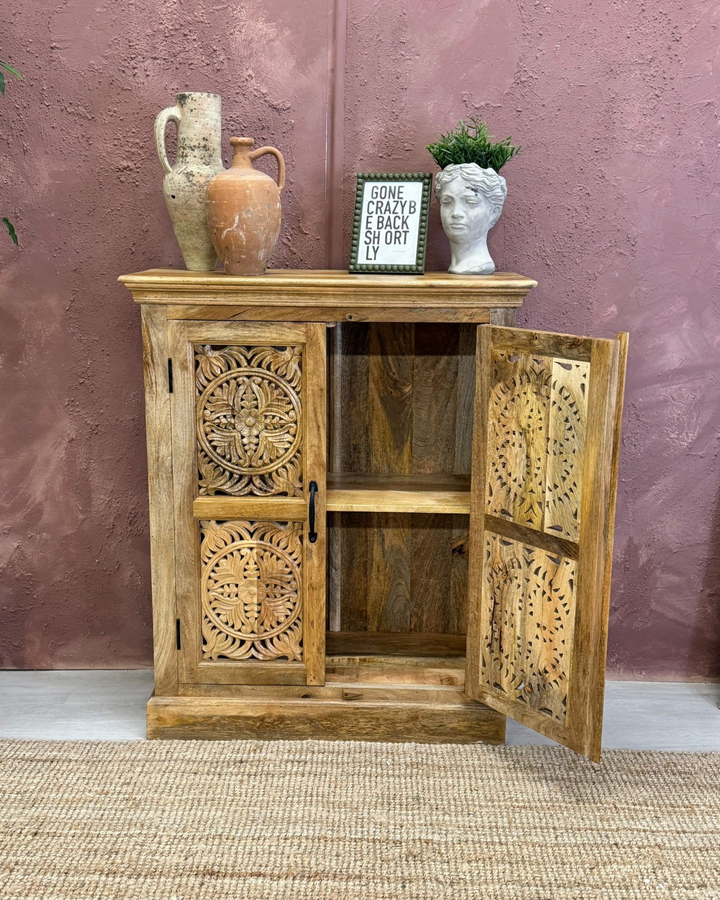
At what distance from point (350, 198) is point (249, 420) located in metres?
0.78

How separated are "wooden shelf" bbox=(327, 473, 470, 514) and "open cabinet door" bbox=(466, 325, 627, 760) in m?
0.10

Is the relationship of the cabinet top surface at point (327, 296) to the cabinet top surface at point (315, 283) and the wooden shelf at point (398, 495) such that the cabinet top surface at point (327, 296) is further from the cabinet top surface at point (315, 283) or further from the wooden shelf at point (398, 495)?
the wooden shelf at point (398, 495)

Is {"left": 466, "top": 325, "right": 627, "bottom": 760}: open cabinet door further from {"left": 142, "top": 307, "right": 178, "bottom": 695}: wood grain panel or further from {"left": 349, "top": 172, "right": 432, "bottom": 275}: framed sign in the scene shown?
{"left": 142, "top": 307, "right": 178, "bottom": 695}: wood grain panel

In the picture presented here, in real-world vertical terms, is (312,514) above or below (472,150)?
below

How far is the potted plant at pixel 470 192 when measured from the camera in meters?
2.36

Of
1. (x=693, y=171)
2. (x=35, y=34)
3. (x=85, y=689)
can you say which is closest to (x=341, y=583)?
(x=85, y=689)

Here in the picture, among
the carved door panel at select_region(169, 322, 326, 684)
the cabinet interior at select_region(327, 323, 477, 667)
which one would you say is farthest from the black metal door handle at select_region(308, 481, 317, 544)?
the cabinet interior at select_region(327, 323, 477, 667)

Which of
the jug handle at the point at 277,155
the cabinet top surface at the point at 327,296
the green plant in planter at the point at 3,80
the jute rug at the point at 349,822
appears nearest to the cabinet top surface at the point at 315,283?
the cabinet top surface at the point at 327,296

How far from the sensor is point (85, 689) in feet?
8.99

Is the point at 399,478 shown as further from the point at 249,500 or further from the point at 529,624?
the point at 529,624

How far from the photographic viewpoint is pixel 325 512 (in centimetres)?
237

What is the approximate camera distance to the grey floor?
249 centimetres

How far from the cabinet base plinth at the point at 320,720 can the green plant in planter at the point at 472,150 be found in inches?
59.2

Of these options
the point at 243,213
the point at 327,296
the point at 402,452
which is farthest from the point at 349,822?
the point at 243,213
